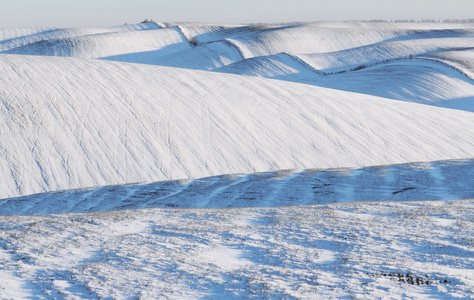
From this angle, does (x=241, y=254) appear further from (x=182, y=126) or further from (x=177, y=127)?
(x=182, y=126)

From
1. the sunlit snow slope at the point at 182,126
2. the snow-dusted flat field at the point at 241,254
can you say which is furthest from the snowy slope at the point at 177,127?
the snow-dusted flat field at the point at 241,254

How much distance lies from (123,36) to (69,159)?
234 feet

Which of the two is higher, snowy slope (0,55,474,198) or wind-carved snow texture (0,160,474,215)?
snowy slope (0,55,474,198)

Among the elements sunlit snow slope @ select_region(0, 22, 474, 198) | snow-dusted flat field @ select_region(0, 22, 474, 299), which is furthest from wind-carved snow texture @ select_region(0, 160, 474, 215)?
sunlit snow slope @ select_region(0, 22, 474, 198)

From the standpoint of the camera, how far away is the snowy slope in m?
31.6

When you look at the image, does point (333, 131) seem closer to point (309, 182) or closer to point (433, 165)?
point (433, 165)

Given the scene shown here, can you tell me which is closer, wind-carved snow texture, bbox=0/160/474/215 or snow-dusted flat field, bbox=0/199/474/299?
snow-dusted flat field, bbox=0/199/474/299

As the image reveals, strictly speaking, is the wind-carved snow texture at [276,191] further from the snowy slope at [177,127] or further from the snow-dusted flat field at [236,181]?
the snowy slope at [177,127]

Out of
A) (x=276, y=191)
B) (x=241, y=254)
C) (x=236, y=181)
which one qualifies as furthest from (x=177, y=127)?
(x=241, y=254)

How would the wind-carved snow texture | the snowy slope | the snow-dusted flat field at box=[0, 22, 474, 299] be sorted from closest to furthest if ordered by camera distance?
the snow-dusted flat field at box=[0, 22, 474, 299], the wind-carved snow texture, the snowy slope

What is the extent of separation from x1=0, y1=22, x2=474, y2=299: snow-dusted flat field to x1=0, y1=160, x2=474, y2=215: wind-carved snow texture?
0.12m

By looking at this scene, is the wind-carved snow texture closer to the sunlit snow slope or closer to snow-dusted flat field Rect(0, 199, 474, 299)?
snow-dusted flat field Rect(0, 199, 474, 299)

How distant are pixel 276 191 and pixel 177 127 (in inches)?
561

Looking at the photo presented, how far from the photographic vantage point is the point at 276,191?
77.1 feet
